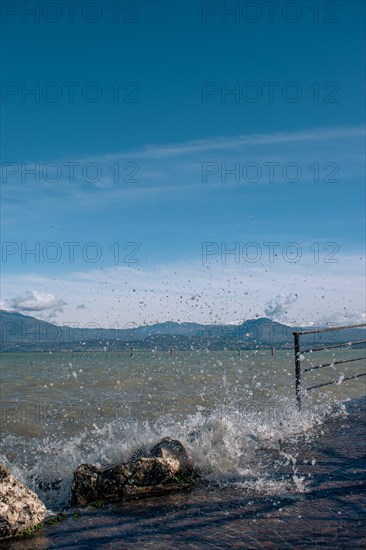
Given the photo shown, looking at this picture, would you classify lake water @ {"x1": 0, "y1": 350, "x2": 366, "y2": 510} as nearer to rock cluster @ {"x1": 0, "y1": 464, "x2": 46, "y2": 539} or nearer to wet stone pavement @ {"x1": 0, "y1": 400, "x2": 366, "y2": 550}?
wet stone pavement @ {"x1": 0, "y1": 400, "x2": 366, "y2": 550}

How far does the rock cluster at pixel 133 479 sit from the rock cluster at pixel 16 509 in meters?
0.80

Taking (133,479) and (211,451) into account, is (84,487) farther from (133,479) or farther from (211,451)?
(211,451)

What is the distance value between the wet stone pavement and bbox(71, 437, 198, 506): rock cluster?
332 mm

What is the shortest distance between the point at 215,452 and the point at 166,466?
1.35 metres

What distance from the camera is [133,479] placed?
7359mm

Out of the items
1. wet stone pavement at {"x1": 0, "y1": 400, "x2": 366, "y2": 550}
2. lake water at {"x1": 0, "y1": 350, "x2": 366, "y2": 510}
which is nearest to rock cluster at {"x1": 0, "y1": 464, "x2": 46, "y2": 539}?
wet stone pavement at {"x1": 0, "y1": 400, "x2": 366, "y2": 550}

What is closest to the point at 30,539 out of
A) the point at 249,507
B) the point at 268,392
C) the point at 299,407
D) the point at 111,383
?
the point at 249,507

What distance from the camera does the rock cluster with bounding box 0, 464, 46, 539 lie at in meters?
6.03

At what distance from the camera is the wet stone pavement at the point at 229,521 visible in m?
5.36

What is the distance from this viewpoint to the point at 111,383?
96.0ft

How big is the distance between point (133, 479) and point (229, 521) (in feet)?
6.27

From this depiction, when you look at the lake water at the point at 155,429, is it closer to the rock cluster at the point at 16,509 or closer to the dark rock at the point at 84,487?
the dark rock at the point at 84,487

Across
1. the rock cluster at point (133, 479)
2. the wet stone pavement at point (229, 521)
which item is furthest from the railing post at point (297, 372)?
the rock cluster at point (133, 479)

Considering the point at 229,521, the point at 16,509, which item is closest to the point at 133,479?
the point at 16,509
